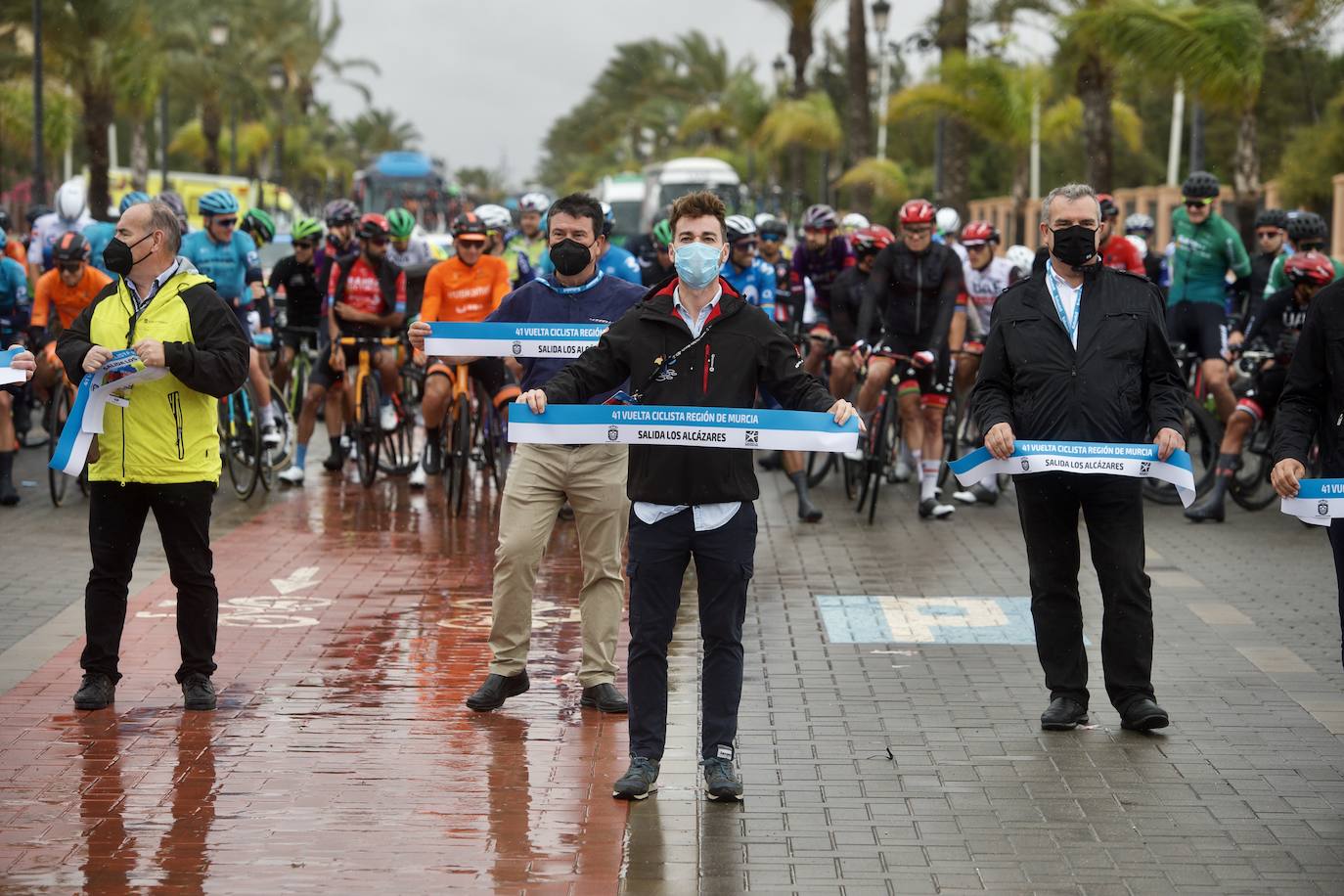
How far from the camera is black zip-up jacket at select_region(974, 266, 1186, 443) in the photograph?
7.15 meters

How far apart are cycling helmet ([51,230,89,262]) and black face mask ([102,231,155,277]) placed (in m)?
6.38

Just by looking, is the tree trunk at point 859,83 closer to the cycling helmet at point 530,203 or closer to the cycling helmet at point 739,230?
the cycling helmet at point 530,203

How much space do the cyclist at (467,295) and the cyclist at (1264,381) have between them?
4.82m

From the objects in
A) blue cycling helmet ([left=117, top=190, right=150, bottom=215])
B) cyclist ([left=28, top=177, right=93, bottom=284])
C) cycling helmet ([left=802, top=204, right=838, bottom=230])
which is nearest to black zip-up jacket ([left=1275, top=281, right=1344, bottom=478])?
blue cycling helmet ([left=117, top=190, right=150, bottom=215])

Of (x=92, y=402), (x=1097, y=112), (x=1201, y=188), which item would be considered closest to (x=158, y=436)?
(x=92, y=402)

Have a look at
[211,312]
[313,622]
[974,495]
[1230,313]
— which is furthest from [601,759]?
[1230,313]

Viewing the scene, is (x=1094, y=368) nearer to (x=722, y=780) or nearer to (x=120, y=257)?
(x=722, y=780)

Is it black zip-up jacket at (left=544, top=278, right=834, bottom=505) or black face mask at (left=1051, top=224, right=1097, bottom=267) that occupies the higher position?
black face mask at (left=1051, top=224, right=1097, bottom=267)

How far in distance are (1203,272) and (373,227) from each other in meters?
6.08

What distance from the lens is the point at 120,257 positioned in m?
7.30

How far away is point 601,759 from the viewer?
22.3 ft

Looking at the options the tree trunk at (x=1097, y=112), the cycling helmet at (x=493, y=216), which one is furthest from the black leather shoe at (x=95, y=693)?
the tree trunk at (x=1097, y=112)

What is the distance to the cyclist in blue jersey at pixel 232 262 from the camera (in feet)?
45.3

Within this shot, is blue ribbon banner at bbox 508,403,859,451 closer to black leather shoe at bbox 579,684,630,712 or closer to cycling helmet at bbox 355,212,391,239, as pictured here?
black leather shoe at bbox 579,684,630,712
